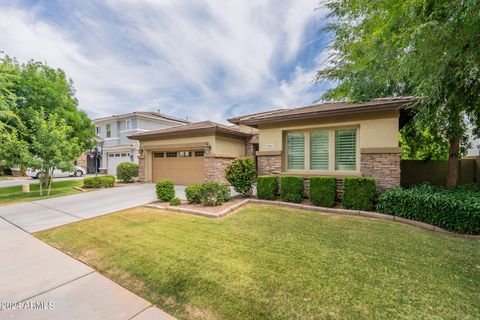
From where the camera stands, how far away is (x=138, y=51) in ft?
37.3

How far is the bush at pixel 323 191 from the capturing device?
272 inches

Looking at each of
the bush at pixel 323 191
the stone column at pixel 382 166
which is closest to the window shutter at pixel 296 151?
the bush at pixel 323 191

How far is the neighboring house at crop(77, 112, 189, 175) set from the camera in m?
22.0

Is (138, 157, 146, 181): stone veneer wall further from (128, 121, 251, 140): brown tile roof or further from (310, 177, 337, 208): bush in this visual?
(310, 177, 337, 208): bush

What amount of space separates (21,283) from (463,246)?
787 cm

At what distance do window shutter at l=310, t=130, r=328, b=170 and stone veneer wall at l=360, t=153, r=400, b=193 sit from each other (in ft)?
4.27

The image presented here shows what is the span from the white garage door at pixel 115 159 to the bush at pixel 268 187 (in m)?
19.4

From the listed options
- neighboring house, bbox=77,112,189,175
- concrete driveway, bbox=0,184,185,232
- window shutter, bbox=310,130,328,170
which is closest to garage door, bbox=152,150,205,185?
concrete driveway, bbox=0,184,185,232

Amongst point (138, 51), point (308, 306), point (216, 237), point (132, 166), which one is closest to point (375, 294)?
point (308, 306)

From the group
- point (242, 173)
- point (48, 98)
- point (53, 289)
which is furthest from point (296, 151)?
point (48, 98)

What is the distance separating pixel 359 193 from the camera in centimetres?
651

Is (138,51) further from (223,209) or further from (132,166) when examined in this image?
(223,209)

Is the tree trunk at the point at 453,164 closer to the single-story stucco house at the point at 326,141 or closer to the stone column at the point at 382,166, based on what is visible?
the single-story stucco house at the point at 326,141

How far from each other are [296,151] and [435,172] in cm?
626
